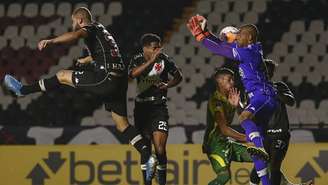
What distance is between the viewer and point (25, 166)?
10.4 meters

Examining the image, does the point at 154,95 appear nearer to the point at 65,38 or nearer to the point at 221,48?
the point at 221,48

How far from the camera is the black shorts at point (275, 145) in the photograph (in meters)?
7.96

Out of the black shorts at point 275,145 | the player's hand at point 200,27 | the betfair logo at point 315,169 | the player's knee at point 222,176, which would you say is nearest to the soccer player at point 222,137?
the player's knee at point 222,176

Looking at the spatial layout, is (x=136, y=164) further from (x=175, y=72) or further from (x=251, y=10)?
(x=251, y=10)

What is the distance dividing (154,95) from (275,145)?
1.37 meters

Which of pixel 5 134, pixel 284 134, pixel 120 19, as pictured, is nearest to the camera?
pixel 284 134

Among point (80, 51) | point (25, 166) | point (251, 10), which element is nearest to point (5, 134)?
point (25, 166)

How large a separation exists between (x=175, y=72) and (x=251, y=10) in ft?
14.6

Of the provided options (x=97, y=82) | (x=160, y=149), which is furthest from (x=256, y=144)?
(x=97, y=82)

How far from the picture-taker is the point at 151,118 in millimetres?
8359

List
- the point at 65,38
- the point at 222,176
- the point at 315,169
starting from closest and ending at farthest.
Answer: the point at 65,38
the point at 222,176
the point at 315,169

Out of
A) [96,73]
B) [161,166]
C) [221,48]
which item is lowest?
[161,166]

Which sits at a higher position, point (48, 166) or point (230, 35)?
point (230, 35)

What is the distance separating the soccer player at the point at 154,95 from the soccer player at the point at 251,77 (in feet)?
2.70
